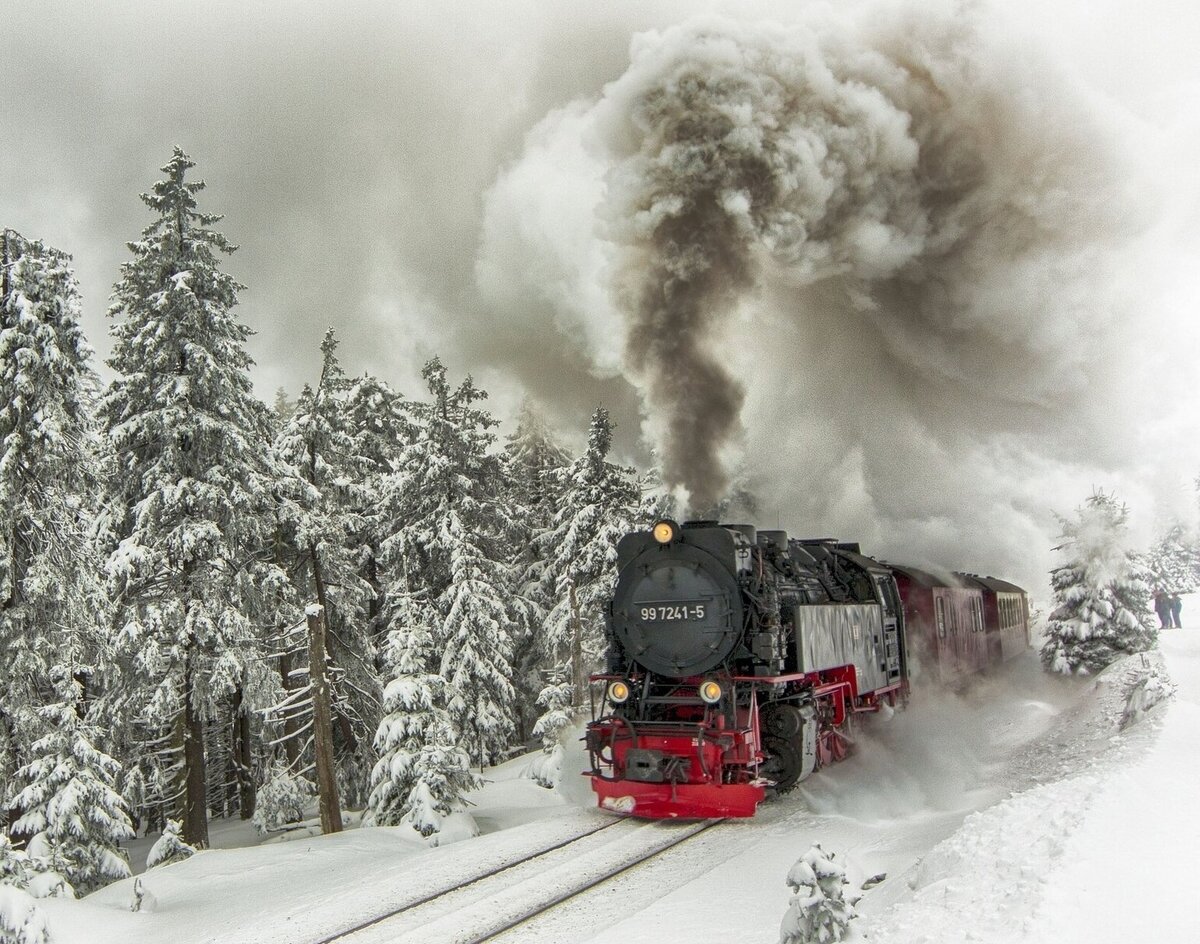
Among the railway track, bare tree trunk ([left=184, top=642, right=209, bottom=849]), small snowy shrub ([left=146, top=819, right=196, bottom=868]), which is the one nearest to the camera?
the railway track

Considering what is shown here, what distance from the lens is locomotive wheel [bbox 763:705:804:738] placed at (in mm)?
11102

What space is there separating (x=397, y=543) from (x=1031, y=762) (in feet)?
49.0

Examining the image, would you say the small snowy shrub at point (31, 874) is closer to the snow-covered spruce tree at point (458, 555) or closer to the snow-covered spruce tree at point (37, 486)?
the snow-covered spruce tree at point (37, 486)

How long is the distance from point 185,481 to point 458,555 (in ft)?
25.1

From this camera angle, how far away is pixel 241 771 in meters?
23.2

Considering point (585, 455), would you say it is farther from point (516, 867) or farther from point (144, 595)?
point (516, 867)

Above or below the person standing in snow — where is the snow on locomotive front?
above

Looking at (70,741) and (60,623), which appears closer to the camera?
(70,741)

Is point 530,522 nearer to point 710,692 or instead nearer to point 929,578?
point 929,578

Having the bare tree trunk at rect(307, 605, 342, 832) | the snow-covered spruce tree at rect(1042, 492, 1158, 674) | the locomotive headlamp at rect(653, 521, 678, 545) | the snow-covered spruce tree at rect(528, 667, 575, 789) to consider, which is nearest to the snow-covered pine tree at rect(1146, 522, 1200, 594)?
the snow-covered spruce tree at rect(1042, 492, 1158, 674)

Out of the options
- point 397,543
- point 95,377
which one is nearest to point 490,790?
point 397,543

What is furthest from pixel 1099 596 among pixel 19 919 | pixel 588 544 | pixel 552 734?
pixel 19 919

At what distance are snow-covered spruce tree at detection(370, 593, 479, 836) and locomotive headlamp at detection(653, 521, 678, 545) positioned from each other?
202 inches

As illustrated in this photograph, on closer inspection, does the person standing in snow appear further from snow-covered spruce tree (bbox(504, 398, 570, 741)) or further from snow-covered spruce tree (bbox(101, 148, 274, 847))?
snow-covered spruce tree (bbox(101, 148, 274, 847))
